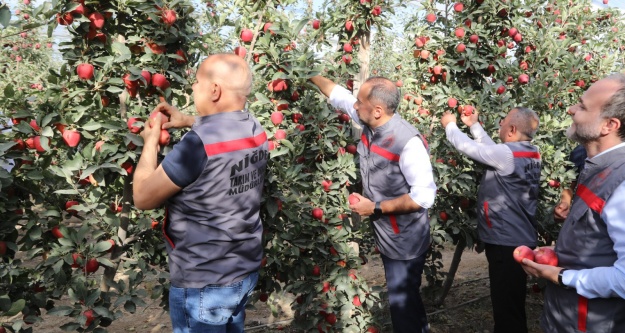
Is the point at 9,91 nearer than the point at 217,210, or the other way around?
the point at 217,210

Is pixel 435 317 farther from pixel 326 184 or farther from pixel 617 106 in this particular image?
pixel 617 106

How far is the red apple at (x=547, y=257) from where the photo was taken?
5.72 feet

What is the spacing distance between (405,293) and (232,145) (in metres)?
1.47

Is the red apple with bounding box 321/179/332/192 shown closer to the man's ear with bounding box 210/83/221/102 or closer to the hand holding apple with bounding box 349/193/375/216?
the hand holding apple with bounding box 349/193/375/216

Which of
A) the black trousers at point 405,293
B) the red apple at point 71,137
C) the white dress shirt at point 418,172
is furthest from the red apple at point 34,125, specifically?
the black trousers at point 405,293

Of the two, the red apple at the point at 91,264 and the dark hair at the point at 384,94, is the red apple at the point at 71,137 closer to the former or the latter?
the red apple at the point at 91,264

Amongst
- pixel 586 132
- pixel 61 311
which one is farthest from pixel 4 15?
pixel 586 132

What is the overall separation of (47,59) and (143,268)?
6.75 m

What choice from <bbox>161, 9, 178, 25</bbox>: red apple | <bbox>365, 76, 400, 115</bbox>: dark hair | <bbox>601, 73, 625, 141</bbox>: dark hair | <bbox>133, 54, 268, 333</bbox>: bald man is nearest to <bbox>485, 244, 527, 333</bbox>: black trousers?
→ <bbox>365, 76, 400, 115</bbox>: dark hair

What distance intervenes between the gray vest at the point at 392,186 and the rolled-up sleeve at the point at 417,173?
31 mm

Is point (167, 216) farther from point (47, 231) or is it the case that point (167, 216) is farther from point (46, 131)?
point (47, 231)

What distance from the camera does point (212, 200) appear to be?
1608 mm

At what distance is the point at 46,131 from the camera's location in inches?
73.4

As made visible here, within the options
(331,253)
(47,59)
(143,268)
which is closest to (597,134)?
(331,253)
